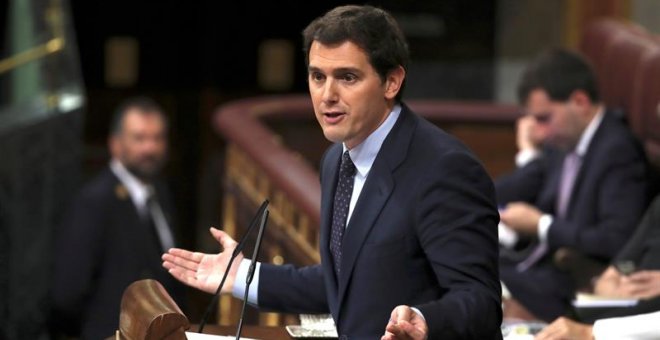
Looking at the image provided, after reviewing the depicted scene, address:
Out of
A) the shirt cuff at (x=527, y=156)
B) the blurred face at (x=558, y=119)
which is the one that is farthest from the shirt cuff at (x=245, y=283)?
the shirt cuff at (x=527, y=156)

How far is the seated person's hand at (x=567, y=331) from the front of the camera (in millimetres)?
3441

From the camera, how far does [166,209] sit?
25.5 ft

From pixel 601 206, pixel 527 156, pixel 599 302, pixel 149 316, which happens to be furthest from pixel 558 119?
pixel 149 316

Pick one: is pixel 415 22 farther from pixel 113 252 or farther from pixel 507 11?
pixel 113 252

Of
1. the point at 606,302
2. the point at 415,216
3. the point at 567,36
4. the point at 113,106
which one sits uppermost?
the point at 415,216

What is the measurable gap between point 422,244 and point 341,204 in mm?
248

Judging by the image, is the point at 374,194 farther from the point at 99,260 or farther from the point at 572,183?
the point at 99,260

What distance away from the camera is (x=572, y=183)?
559 cm

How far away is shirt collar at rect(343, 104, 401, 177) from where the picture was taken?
9.42 ft

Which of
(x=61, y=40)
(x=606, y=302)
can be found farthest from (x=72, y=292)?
(x=606, y=302)

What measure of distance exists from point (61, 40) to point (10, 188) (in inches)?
45.1

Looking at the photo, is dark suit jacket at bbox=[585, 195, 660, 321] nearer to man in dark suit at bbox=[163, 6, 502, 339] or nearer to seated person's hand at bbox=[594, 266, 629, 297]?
seated person's hand at bbox=[594, 266, 629, 297]

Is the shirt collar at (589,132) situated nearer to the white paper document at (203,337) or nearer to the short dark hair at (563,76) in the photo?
the short dark hair at (563,76)

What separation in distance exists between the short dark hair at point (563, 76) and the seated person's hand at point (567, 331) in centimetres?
220
